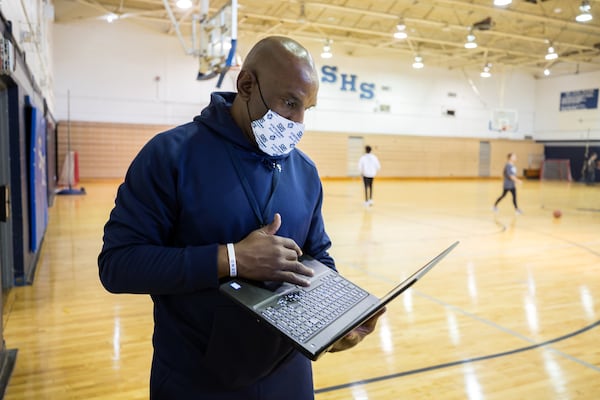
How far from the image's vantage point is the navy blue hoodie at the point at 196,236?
3.51 ft

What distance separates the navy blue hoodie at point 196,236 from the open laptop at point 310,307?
0.31 feet

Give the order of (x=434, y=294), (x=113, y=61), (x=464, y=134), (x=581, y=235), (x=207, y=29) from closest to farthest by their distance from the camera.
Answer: (x=434, y=294), (x=581, y=235), (x=207, y=29), (x=113, y=61), (x=464, y=134)

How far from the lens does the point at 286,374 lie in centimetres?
130

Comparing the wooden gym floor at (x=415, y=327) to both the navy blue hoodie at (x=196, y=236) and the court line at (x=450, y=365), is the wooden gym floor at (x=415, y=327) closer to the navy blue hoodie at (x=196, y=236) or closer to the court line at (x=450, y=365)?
the court line at (x=450, y=365)

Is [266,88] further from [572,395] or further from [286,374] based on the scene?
[572,395]

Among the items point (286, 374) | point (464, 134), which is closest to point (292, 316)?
point (286, 374)

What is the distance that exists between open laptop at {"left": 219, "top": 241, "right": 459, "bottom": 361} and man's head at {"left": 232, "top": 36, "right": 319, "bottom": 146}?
0.42 m

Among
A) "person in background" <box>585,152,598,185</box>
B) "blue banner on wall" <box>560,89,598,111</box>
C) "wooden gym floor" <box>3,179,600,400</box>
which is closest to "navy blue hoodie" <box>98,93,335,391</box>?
"wooden gym floor" <box>3,179,600,400</box>

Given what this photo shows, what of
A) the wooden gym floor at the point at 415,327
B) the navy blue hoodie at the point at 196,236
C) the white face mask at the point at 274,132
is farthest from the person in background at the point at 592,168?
the navy blue hoodie at the point at 196,236

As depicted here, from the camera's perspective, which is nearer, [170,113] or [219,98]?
[219,98]

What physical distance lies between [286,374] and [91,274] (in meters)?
4.85

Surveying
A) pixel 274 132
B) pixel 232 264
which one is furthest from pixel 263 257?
pixel 274 132

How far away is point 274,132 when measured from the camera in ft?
4.15

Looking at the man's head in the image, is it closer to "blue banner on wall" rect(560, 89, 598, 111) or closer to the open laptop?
the open laptop
